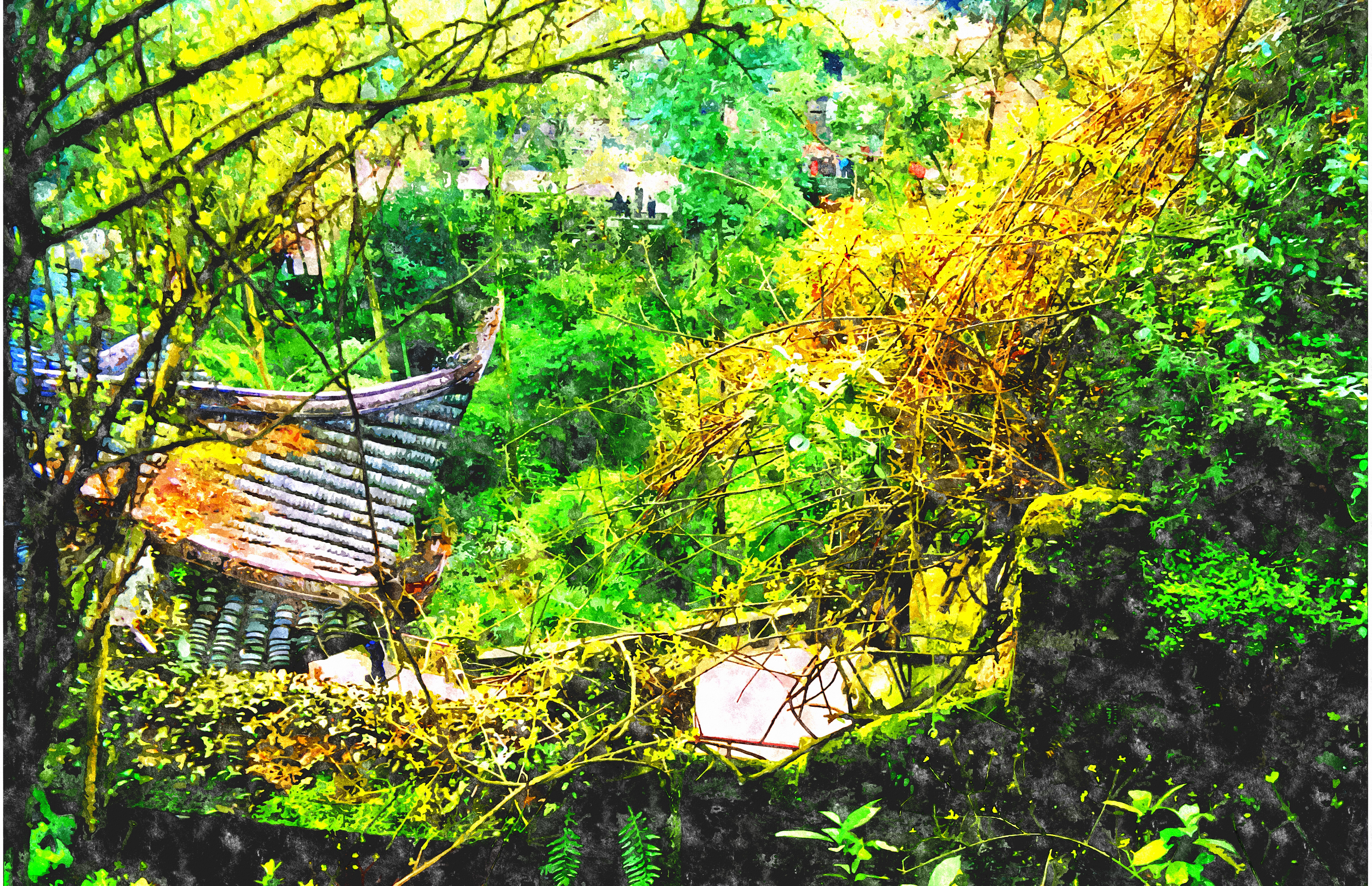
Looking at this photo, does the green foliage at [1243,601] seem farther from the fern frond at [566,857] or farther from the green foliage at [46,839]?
the green foliage at [46,839]

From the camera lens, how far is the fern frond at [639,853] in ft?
6.10

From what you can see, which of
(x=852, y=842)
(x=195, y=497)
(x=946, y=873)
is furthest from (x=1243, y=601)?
(x=195, y=497)

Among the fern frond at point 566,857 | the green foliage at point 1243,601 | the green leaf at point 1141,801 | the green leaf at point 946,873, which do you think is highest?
the green foliage at point 1243,601

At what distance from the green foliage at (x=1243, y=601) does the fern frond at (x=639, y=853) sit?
1.06 m

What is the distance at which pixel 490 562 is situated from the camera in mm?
3783

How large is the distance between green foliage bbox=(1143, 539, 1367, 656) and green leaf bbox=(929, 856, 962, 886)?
52 cm

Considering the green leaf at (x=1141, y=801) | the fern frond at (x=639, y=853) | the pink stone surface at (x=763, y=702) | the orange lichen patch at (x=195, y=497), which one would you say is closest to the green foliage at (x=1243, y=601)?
the green leaf at (x=1141, y=801)

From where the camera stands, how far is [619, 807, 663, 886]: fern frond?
1859mm

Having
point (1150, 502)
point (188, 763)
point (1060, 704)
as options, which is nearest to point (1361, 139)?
point (1150, 502)

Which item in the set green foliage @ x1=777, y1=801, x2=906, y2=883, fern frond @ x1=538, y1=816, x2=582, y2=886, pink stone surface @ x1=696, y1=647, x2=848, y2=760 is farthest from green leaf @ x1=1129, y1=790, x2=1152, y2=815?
fern frond @ x1=538, y1=816, x2=582, y2=886

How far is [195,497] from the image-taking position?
344 cm

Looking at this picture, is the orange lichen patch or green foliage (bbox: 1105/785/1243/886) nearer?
green foliage (bbox: 1105/785/1243/886)

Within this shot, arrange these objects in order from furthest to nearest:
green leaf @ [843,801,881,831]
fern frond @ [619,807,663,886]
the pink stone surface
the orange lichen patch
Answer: the orange lichen patch, the pink stone surface, fern frond @ [619,807,663,886], green leaf @ [843,801,881,831]

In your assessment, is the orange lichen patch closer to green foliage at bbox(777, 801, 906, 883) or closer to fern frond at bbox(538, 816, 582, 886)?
fern frond at bbox(538, 816, 582, 886)
